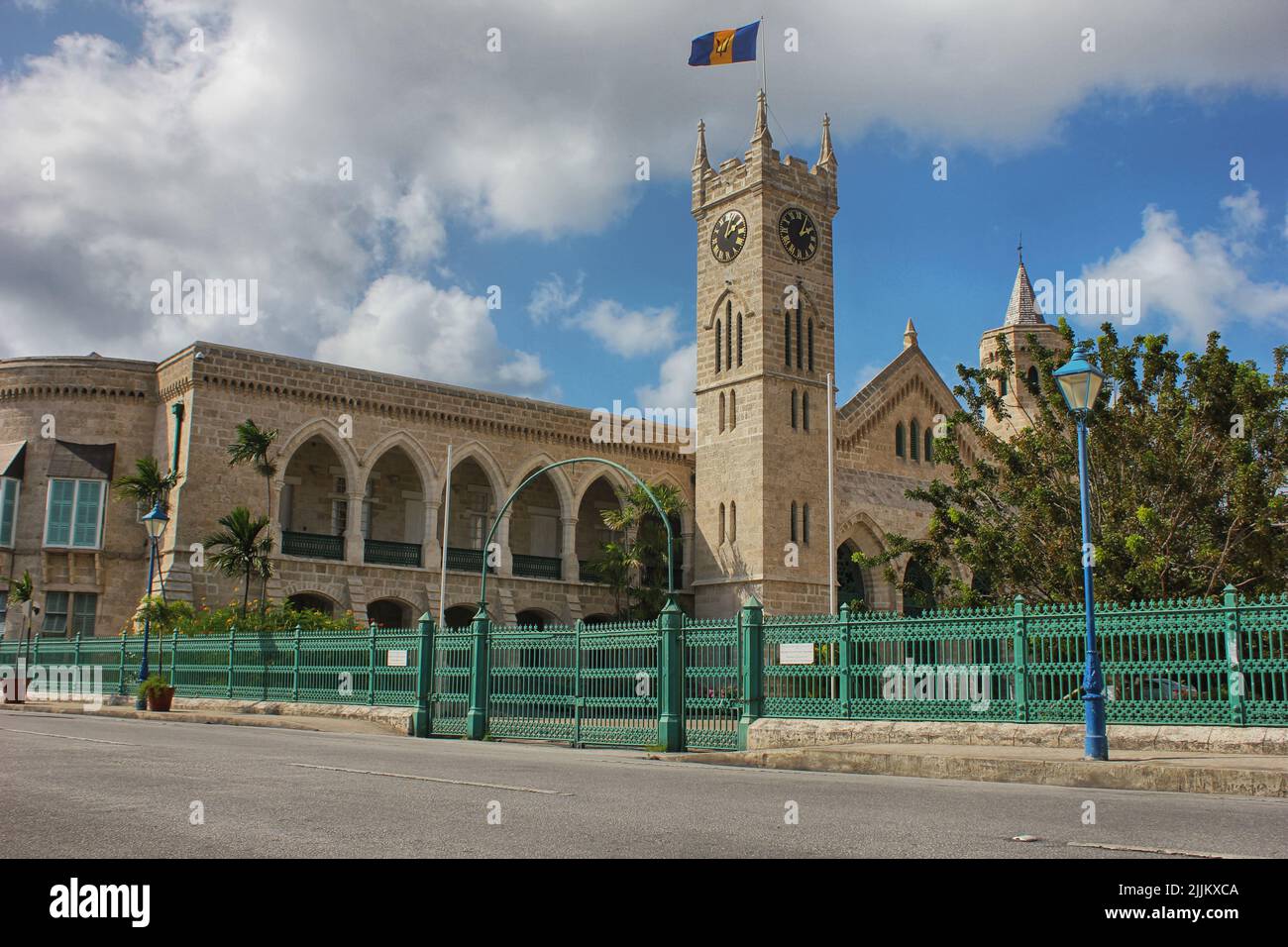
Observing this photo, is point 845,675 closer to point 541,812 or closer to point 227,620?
point 541,812

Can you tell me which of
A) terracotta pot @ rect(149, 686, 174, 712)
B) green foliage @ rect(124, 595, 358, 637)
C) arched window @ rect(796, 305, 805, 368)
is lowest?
terracotta pot @ rect(149, 686, 174, 712)

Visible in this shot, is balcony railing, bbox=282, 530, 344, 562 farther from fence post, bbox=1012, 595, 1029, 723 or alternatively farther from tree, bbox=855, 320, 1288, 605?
fence post, bbox=1012, 595, 1029, 723

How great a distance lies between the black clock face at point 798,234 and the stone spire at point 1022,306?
11.0m

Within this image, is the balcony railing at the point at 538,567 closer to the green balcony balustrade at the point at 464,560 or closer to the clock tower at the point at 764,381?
the green balcony balustrade at the point at 464,560

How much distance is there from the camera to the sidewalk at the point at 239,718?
19.3 meters

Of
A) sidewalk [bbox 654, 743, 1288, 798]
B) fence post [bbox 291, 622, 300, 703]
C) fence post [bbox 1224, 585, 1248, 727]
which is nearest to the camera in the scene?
sidewalk [bbox 654, 743, 1288, 798]

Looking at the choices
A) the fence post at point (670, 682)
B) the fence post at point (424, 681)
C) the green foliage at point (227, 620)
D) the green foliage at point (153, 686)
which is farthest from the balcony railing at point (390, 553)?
the fence post at point (670, 682)

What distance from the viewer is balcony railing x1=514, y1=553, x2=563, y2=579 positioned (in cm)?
3675

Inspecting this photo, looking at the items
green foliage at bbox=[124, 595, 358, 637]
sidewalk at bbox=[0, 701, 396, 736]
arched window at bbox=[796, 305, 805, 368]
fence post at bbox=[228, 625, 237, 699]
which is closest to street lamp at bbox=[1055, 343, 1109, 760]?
sidewalk at bbox=[0, 701, 396, 736]

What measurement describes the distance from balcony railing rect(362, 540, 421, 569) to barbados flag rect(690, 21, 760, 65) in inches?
621
